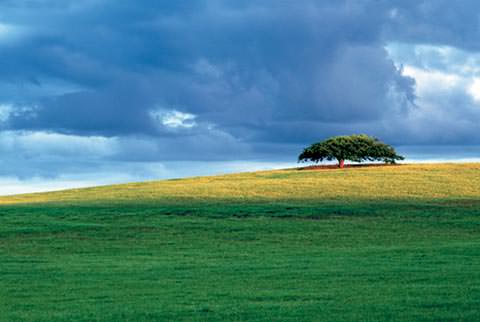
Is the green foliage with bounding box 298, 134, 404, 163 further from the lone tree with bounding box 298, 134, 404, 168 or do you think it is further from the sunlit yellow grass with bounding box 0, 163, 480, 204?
the sunlit yellow grass with bounding box 0, 163, 480, 204

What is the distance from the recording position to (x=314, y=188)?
60.2 m

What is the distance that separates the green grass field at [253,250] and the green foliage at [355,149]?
9672 millimetres

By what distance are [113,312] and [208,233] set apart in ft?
75.0

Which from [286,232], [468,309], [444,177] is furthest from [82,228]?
[444,177]

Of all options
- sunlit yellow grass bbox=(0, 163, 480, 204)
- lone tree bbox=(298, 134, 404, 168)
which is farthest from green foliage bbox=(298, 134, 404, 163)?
sunlit yellow grass bbox=(0, 163, 480, 204)

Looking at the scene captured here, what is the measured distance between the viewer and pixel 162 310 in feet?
56.9

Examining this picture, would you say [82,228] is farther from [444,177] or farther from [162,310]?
[444,177]

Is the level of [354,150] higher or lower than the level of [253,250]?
higher

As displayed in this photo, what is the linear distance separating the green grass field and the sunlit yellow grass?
167 mm

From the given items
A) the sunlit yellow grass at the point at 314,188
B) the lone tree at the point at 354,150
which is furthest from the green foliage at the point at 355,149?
the sunlit yellow grass at the point at 314,188

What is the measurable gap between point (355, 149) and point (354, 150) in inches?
6.2

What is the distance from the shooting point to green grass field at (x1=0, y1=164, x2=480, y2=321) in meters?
17.8

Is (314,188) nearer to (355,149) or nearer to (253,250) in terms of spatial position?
(355,149)

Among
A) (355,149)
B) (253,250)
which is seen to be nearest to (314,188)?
(355,149)
